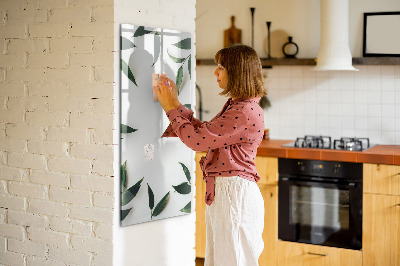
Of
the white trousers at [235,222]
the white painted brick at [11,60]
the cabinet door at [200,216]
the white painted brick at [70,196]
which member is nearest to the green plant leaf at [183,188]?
the white trousers at [235,222]

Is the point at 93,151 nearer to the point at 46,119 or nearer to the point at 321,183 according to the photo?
the point at 46,119

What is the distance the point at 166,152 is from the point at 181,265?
637 millimetres

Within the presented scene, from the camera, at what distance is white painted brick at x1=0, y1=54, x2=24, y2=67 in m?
3.00

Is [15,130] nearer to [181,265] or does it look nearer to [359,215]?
[181,265]

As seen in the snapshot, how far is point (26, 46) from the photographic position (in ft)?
9.73

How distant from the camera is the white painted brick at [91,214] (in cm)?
276

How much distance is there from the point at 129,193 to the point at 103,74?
1.91 ft

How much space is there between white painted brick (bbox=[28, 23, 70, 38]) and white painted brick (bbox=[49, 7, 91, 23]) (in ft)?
0.08

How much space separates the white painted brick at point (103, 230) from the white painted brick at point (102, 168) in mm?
247

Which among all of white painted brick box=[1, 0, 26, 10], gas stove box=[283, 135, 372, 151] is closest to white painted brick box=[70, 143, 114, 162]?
white painted brick box=[1, 0, 26, 10]

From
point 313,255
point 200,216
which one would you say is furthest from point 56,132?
point 313,255

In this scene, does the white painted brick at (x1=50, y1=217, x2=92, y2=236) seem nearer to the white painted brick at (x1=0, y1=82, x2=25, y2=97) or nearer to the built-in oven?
the white painted brick at (x1=0, y1=82, x2=25, y2=97)

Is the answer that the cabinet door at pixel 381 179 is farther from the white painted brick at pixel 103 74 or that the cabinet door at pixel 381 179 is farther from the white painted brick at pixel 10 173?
the white painted brick at pixel 10 173

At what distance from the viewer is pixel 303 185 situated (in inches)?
163
